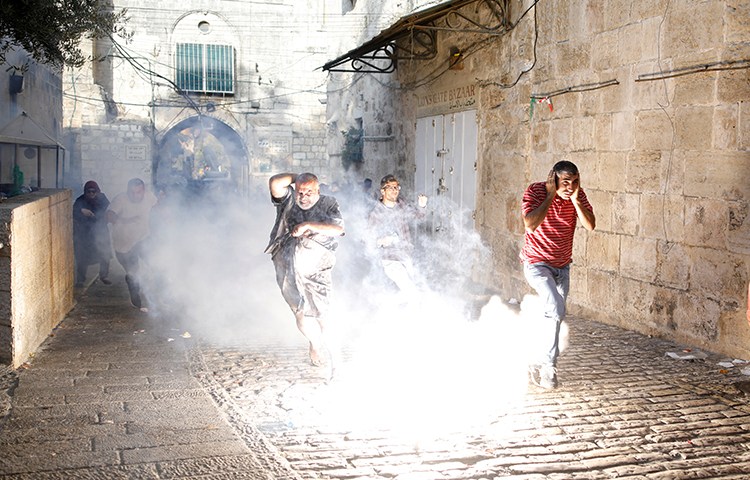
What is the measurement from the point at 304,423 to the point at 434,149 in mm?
8741

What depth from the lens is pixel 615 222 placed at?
26.7ft

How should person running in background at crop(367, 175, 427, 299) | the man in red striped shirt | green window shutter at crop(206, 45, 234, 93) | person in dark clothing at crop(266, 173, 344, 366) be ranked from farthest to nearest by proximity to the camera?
green window shutter at crop(206, 45, 234, 93) < person running in background at crop(367, 175, 427, 299) < person in dark clothing at crop(266, 173, 344, 366) < the man in red striped shirt

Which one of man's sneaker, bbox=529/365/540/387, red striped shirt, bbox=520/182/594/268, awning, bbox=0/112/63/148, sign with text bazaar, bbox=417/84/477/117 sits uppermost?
sign with text bazaar, bbox=417/84/477/117

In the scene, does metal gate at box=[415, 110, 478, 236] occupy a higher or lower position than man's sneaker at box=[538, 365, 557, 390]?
higher

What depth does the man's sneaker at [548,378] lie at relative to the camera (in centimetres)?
554

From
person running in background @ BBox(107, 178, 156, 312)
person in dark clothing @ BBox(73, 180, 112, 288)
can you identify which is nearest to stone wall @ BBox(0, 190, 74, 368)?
person running in background @ BBox(107, 178, 156, 312)

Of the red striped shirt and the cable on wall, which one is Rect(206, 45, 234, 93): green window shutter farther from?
the red striped shirt

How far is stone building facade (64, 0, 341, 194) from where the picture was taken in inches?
1062

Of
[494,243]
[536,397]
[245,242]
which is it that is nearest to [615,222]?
[494,243]

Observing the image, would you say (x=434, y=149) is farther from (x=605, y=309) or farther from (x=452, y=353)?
(x=452, y=353)

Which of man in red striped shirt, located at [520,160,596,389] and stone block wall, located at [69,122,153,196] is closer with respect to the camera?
man in red striped shirt, located at [520,160,596,389]

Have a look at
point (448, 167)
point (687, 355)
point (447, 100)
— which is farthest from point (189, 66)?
point (687, 355)

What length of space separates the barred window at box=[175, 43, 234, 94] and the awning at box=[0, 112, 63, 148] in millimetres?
16605

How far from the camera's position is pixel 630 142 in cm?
788
